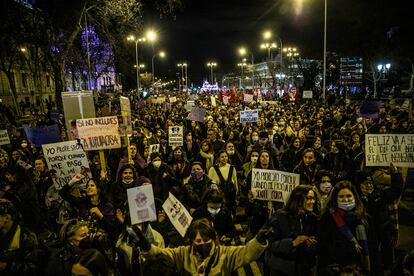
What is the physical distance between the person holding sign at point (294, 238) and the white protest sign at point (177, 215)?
0.90m

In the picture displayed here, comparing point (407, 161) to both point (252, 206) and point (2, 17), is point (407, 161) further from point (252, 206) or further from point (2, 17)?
point (2, 17)

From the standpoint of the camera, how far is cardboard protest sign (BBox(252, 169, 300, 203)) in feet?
17.7

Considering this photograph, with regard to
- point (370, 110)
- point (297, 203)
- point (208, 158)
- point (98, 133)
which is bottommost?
point (208, 158)

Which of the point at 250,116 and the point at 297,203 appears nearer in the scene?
the point at 297,203

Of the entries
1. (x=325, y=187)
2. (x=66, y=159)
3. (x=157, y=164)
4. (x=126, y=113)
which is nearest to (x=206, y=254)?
(x=325, y=187)

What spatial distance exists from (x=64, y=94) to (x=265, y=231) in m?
8.05

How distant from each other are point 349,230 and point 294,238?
52 centimetres

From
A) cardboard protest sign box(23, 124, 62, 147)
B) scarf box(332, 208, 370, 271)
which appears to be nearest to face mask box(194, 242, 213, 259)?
scarf box(332, 208, 370, 271)

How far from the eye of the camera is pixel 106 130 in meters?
8.32

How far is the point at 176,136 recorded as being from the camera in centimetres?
1013

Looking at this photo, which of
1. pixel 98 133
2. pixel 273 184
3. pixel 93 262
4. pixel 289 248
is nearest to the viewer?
pixel 93 262

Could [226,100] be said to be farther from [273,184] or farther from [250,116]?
[273,184]

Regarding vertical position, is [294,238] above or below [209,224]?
below

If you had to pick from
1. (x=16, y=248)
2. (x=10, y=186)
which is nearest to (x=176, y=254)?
(x=16, y=248)
